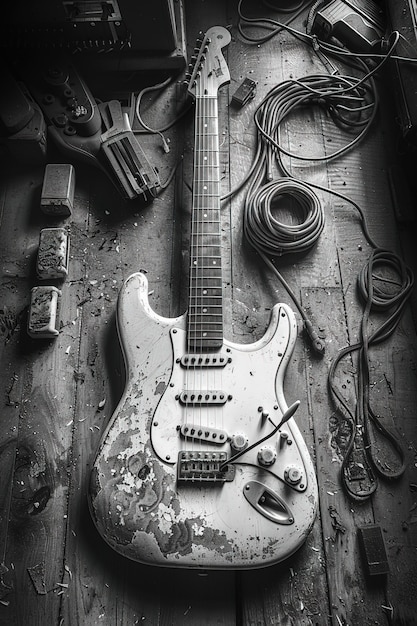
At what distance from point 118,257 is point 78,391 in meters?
0.52

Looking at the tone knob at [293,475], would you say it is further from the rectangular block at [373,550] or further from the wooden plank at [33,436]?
the wooden plank at [33,436]

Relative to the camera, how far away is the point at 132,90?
215 cm

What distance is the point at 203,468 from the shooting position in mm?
1374

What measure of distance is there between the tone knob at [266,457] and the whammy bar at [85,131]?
3.50 feet

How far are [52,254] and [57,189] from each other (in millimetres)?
268

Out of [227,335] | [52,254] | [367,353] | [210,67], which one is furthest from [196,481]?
[210,67]

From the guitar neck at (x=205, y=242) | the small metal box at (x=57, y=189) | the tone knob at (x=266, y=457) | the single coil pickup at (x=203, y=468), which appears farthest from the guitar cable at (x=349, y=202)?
the small metal box at (x=57, y=189)

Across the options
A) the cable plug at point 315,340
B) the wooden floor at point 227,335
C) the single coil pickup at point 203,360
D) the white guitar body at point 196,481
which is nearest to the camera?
the white guitar body at point 196,481

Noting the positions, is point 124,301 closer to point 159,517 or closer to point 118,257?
point 118,257

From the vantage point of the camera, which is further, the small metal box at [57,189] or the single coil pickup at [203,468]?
the small metal box at [57,189]

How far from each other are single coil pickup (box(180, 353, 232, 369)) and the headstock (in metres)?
1.07

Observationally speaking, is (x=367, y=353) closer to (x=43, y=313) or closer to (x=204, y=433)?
(x=204, y=433)

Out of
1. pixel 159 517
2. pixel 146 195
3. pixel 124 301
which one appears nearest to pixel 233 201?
pixel 146 195

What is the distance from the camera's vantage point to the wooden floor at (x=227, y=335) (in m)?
1.41
